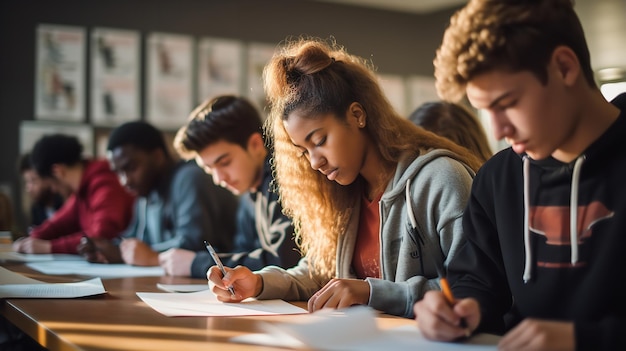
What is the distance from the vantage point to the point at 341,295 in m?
1.35

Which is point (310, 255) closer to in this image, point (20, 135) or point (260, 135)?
point (260, 135)

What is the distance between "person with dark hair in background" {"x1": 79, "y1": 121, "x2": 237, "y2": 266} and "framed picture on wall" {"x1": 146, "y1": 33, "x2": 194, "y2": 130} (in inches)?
84.8

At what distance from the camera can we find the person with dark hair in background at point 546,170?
0.98 m

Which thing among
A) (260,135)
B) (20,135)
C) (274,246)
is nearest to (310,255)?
(274,246)

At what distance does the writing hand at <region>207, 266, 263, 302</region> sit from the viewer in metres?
1.53

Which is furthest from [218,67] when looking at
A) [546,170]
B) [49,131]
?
[546,170]

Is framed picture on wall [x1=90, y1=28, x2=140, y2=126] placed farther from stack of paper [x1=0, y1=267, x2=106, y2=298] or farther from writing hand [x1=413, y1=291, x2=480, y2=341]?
writing hand [x1=413, y1=291, x2=480, y2=341]

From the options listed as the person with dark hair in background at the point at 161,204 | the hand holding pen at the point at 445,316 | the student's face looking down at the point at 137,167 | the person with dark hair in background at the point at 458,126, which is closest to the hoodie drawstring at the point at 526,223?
the hand holding pen at the point at 445,316

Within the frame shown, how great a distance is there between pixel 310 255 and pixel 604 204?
2.75 feet

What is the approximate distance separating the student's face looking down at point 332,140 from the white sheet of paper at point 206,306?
0.31 m

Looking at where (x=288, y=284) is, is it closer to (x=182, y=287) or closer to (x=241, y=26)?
(x=182, y=287)

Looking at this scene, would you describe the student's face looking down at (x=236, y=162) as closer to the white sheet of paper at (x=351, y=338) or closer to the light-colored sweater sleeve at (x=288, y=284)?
the light-colored sweater sleeve at (x=288, y=284)

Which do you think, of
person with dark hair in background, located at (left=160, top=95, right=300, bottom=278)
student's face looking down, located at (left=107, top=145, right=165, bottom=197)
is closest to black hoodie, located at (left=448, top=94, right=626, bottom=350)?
person with dark hair in background, located at (left=160, top=95, right=300, bottom=278)

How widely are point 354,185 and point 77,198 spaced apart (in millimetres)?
2301
